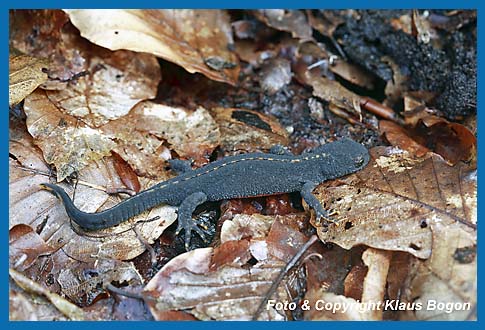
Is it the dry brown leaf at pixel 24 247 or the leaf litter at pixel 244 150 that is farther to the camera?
the dry brown leaf at pixel 24 247

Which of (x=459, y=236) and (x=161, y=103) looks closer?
(x=459, y=236)

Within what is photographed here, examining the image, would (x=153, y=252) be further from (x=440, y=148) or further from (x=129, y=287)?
(x=440, y=148)

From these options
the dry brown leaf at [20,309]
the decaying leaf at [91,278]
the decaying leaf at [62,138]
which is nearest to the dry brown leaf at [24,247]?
the decaying leaf at [91,278]

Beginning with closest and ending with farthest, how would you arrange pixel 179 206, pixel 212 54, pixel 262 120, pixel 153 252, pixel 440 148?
pixel 153 252 < pixel 179 206 < pixel 440 148 < pixel 262 120 < pixel 212 54

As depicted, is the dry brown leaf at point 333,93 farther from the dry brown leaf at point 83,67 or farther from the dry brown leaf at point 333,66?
the dry brown leaf at point 83,67

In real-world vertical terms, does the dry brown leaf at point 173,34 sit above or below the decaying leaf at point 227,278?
above

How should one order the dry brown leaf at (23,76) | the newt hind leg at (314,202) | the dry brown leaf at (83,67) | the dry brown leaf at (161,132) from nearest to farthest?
the newt hind leg at (314,202), the dry brown leaf at (23,76), the dry brown leaf at (161,132), the dry brown leaf at (83,67)

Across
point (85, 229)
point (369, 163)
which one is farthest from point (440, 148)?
point (85, 229)
